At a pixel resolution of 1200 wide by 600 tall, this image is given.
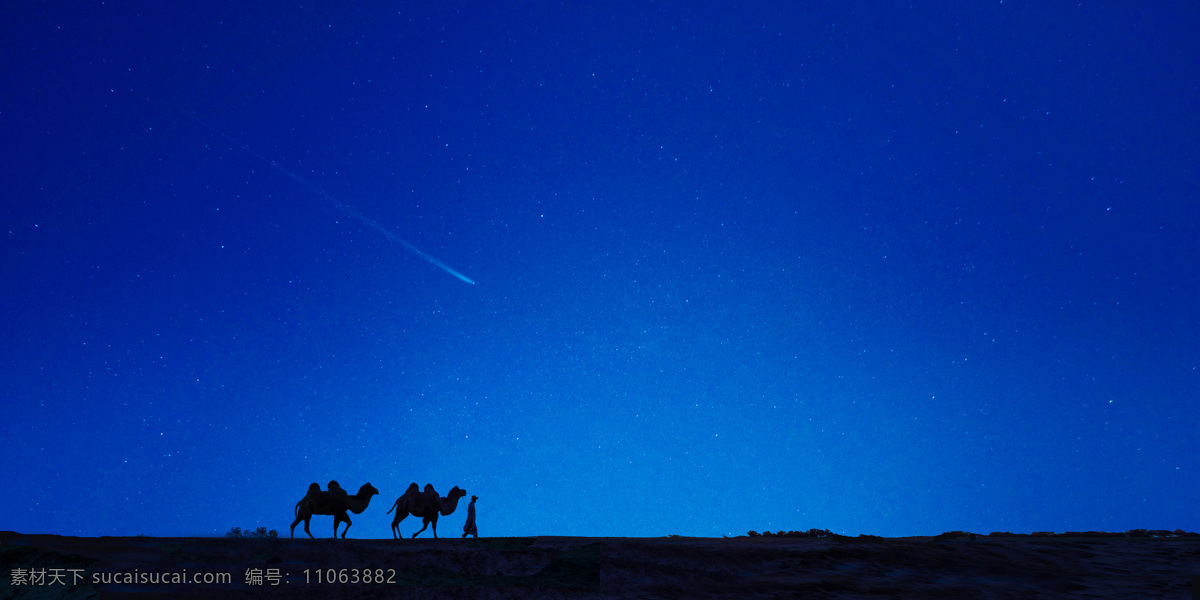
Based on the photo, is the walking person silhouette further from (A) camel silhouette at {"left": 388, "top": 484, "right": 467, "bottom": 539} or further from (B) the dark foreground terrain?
(B) the dark foreground terrain

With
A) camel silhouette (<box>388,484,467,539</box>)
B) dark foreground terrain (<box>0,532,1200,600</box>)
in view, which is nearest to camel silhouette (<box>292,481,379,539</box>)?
camel silhouette (<box>388,484,467,539</box>)

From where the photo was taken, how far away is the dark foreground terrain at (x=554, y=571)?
10.1m

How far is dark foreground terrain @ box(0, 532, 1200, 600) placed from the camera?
10070 millimetres

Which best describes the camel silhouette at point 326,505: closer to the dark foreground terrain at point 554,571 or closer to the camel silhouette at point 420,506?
the camel silhouette at point 420,506

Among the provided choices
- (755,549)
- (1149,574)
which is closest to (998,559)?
(1149,574)

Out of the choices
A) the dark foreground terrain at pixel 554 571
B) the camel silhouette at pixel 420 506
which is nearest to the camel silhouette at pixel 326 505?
the camel silhouette at pixel 420 506

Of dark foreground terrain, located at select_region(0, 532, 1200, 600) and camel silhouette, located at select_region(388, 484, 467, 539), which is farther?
camel silhouette, located at select_region(388, 484, 467, 539)

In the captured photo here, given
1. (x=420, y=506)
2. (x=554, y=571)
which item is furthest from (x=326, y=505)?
(x=554, y=571)

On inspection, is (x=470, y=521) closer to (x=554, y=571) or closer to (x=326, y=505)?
(x=326, y=505)

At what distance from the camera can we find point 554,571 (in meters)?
11.0

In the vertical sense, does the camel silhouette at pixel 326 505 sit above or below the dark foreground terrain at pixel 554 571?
above

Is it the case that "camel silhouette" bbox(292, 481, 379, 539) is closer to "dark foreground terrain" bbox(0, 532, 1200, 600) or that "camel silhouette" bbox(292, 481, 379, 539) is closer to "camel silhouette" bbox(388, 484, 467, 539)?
"camel silhouette" bbox(388, 484, 467, 539)

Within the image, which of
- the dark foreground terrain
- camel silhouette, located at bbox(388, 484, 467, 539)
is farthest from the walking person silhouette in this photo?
the dark foreground terrain

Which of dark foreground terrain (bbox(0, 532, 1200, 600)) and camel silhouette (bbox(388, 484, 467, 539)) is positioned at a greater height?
camel silhouette (bbox(388, 484, 467, 539))
